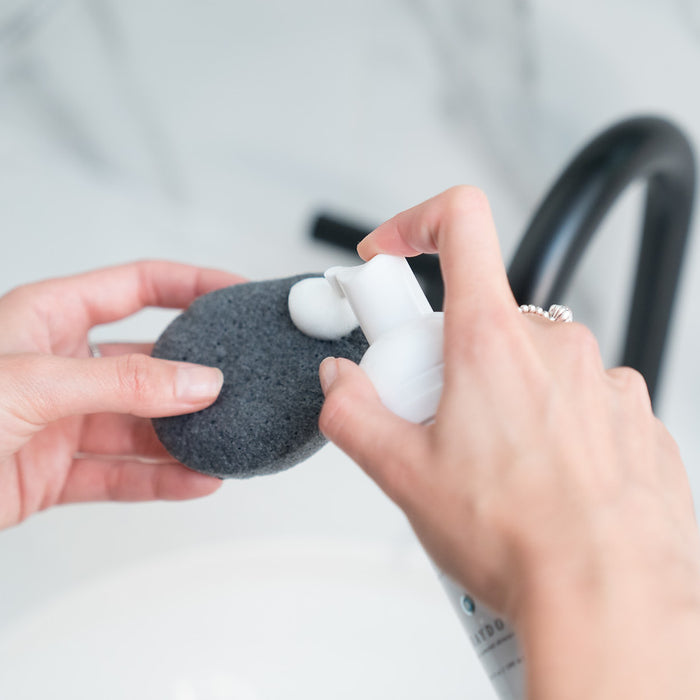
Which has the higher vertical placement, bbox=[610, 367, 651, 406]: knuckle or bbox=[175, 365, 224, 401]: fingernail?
bbox=[175, 365, 224, 401]: fingernail

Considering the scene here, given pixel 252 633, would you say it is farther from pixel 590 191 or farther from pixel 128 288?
pixel 590 191

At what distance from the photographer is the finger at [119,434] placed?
2.10ft

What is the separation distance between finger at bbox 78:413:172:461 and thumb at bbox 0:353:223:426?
0.17 metres

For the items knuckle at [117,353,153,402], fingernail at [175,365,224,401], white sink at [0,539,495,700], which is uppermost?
knuckle at [117,353,153,402]

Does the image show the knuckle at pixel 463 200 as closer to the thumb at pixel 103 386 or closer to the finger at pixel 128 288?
the thumb at pixel 103 386

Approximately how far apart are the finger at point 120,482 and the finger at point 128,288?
12 cm

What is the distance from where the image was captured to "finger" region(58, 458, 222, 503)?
62 cm

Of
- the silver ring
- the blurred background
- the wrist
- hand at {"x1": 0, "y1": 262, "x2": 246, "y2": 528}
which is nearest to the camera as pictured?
the wrist

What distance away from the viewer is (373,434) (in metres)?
0.30

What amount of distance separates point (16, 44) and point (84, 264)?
30 cm

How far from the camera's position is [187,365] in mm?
426

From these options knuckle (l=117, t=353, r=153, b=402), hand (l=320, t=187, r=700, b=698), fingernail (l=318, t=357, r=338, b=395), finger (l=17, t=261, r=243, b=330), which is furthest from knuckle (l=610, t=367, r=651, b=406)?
finger (l=17, t=261, r=243, b=330)

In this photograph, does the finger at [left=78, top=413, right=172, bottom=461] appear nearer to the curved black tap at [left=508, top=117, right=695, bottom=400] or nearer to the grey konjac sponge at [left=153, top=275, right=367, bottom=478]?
the grey konjac sponge at [left=153, top=275, right=367, bottom=478]

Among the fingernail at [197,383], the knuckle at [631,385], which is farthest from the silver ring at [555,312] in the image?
the fingernail at [197,383]
